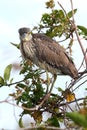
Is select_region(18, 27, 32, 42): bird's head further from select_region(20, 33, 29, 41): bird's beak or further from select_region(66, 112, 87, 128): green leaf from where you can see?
select_region(66, 112, 87, 128): green leaf

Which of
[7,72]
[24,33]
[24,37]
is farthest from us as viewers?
[24,37]

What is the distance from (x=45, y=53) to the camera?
5.59 meters

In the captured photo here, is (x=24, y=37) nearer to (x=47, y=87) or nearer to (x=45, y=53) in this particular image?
(x=45, y=53)

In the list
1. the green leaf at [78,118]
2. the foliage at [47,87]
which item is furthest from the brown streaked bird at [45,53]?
the green leaf at [78,118]

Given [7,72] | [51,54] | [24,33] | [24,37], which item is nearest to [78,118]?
[7,72]

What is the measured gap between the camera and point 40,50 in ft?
18.3

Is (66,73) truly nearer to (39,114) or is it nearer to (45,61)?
(45,61)

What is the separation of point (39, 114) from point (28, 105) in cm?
25

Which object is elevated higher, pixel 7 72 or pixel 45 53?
pixel 7 72

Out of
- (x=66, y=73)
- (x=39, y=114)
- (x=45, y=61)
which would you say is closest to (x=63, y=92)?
(x=39, y=114)

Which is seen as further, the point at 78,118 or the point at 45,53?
the point at 45,53

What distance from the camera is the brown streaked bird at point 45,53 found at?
504 centimetres

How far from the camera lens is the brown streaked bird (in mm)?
5039

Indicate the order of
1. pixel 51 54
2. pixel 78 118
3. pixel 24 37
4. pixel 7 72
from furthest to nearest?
pixel 51 54
pixel 24 37
pixel 7 72
pixel 78 118
